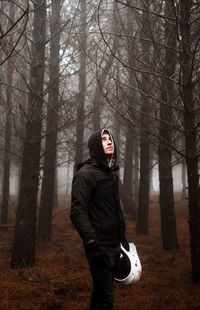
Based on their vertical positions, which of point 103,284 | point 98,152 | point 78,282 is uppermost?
point 98,152

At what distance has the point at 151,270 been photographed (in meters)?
7.63

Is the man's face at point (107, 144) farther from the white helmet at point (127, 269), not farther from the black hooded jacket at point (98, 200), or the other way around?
the white helmet at point (127, 269)

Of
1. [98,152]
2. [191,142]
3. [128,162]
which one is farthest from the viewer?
[128,162]

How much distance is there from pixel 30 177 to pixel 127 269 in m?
3.82

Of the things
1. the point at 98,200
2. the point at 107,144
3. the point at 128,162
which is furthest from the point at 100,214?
the point at 128,162

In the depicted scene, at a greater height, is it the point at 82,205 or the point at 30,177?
the point at 30,177

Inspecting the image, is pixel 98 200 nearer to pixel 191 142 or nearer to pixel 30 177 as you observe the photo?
pixel 191 142

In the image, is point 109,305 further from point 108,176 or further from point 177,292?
point 177,292

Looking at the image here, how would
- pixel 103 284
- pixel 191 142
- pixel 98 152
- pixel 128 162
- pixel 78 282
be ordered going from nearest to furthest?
pixel 103 284 < pixel 98 152 < pixel 191 142 < pixel 78 282 < pixel 128 162

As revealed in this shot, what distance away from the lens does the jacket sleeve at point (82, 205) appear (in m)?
3.85

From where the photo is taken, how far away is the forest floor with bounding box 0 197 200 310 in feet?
18.5

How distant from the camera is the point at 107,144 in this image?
438 centimetres

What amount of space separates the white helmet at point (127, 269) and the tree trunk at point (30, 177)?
11.9ft

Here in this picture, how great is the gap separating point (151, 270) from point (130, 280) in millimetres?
3667
